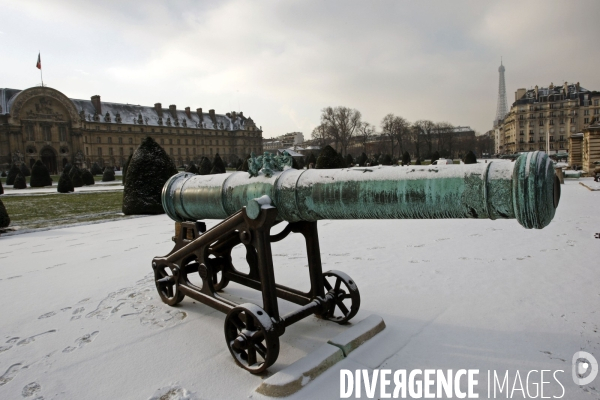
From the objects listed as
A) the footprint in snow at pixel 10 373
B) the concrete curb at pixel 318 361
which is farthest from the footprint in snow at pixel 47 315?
the concrete curb at pixel 318 361

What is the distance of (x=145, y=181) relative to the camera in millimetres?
13367

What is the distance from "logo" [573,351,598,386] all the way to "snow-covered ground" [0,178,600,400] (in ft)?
0.17

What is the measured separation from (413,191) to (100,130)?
72342 millimetres

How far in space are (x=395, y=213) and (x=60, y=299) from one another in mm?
4123

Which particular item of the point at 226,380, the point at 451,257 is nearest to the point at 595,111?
the point at 451,257

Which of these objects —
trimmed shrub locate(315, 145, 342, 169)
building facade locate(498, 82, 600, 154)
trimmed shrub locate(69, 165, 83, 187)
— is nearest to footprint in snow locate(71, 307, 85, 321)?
trimmed shrub locate(315, 145, 342, 169)

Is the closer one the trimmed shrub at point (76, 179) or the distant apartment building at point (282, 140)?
the trimmed shrub at point (76, 179)

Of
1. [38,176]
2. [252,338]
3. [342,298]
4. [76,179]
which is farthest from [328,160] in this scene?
[38,176]

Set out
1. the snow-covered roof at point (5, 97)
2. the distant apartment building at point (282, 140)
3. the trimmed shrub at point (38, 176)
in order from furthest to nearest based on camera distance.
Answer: the distant apartment building at point (282, 140), the snow-covered roof at point (5, 97), the trimmed shrub at point (38, 176)

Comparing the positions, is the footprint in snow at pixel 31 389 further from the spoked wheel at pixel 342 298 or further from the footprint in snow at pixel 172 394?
the spoked wheel at pixel 342 298

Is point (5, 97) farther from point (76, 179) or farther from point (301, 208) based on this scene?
point (301, 208)

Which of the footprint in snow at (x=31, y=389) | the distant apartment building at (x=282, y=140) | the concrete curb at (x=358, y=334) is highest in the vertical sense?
the distant apartment building at (x=282, y=140)

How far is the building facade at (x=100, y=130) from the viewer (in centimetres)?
5372

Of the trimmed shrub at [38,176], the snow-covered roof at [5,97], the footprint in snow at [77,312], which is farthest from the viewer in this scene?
the snow-covered roof at [5,97]
